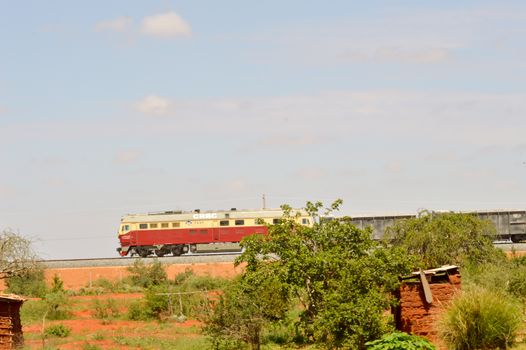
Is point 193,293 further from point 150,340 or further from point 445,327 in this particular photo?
point 445,327

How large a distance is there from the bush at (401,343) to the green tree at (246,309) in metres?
5.32

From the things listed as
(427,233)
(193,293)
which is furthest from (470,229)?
A: (193,293)

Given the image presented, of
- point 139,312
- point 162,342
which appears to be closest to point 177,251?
point 139,312

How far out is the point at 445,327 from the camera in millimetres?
23594

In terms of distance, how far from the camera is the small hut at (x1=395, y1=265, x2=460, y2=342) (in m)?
25.6

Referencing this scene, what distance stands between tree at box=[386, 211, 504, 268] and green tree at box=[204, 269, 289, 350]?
17.5 meters

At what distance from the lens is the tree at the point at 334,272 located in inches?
1023

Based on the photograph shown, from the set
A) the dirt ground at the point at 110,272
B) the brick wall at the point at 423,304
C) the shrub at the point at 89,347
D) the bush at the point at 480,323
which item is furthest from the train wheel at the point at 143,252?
the bush at the point at 480,323

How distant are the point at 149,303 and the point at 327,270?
20965mm

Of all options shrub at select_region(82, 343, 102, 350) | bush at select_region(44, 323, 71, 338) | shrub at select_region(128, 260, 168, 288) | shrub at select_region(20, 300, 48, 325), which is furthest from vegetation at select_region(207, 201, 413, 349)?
shrub at select_region(128, 260, 168, 288)

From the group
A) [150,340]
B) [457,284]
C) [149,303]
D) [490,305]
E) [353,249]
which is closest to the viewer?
[490,305]

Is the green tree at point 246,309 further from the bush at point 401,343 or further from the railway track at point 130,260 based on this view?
the railway track at point 130,260

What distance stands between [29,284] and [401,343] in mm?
41083

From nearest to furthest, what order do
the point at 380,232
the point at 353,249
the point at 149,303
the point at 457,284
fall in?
the point at 457,284 < the point at 353,249 < the point at 149,303 < the point at 380,232
